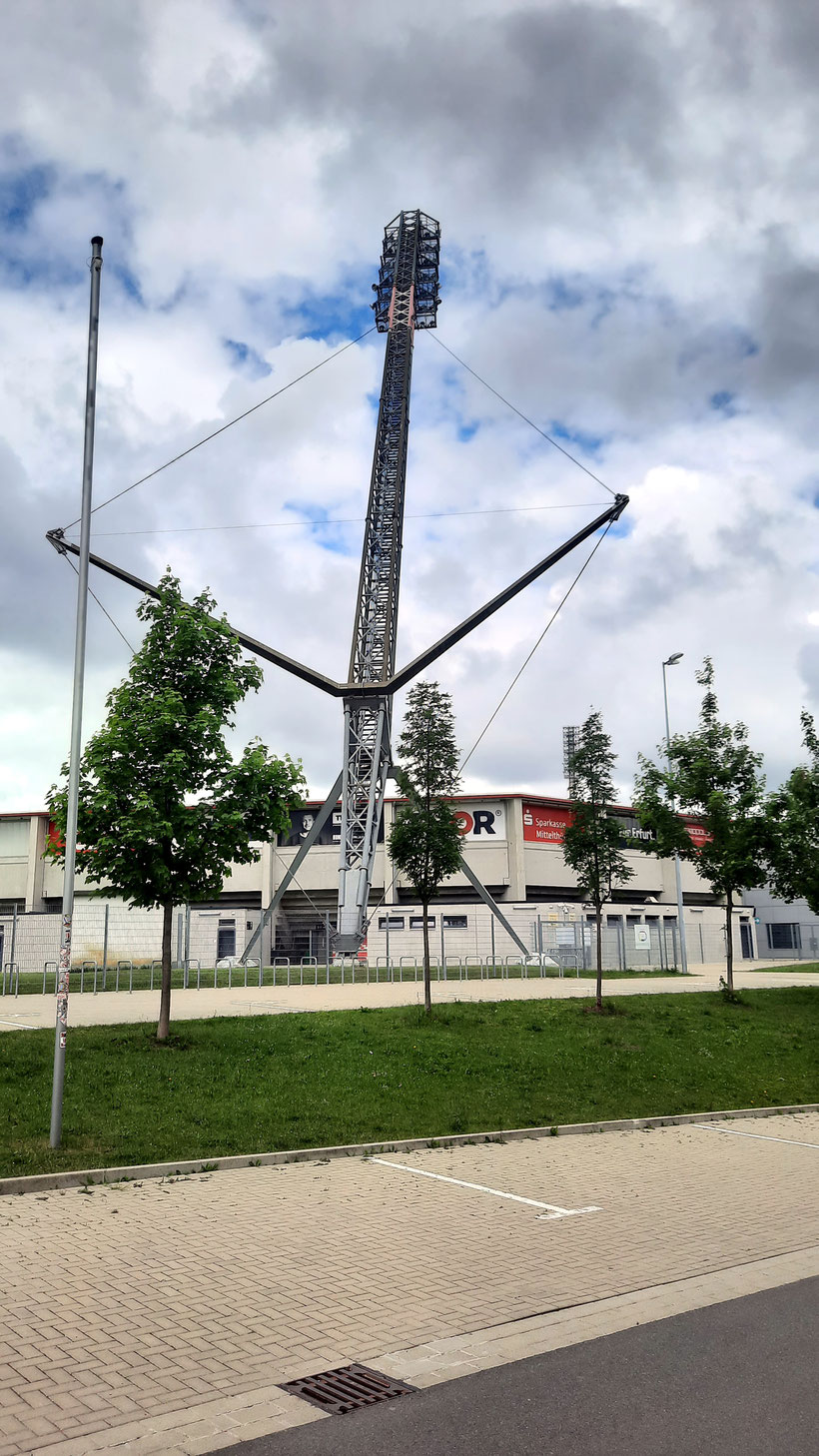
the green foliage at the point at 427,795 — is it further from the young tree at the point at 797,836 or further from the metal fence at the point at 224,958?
the metal fence at the point at 224,958

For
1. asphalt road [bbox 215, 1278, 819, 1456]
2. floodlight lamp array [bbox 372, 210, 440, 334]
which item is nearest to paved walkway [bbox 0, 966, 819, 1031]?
asphalt road [bbox 215, 1278, 819, 1456]

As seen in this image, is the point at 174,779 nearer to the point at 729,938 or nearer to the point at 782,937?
the point at 729,938

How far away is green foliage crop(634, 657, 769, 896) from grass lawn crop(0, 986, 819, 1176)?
3.83 m

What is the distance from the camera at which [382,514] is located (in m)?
50.1

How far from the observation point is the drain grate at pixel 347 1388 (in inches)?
203

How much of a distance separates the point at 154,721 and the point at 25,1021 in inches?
315

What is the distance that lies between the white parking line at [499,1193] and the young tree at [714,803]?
50.0 ft

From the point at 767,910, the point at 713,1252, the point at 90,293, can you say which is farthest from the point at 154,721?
the point at 767,910

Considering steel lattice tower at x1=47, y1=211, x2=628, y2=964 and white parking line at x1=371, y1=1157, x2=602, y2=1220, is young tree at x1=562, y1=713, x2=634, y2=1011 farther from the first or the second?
steel lattice tower at x1=47, y1=211, x2=628, y2=964

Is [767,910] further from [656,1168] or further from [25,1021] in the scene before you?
[656,1168]

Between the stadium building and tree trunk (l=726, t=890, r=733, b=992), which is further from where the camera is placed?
the stadium building

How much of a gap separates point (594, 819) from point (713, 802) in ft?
10.8

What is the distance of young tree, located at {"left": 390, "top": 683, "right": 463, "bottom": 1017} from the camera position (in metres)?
22.2

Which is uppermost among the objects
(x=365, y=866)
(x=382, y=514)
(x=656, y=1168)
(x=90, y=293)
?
(x=382, y=514)
